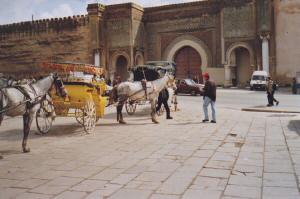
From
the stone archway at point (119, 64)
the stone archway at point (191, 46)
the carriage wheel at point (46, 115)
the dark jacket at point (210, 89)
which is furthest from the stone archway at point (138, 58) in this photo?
the carriage wheel at point (46, 115)

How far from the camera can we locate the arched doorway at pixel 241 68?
97.9ft

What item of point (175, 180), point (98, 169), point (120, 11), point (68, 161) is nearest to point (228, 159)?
point (175, 180)

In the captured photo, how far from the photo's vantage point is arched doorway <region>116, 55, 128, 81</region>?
109 ft

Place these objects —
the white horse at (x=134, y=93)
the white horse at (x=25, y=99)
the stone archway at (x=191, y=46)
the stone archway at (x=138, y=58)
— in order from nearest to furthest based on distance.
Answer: the white horse at (x=25, y=99), the white horse at (x=134, y=93), the stone archway at (x=191, y=46), the stone archway at (x=138, y=58)

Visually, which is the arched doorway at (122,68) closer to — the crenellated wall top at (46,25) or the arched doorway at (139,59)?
the arched doorway at (139,59)

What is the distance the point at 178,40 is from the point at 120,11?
4853 mm

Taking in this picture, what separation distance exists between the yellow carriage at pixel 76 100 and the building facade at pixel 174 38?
19.7 meters

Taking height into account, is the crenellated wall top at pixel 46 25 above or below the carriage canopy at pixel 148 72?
above

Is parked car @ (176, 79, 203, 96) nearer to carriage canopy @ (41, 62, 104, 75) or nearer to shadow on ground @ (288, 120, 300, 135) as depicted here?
shadow on ground @ (288, 120, 300, 135)

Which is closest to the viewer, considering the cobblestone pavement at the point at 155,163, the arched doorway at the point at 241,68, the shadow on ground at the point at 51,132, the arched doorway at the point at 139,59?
the cobblestone pavement at the point at 155,163

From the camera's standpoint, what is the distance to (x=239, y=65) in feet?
99.1

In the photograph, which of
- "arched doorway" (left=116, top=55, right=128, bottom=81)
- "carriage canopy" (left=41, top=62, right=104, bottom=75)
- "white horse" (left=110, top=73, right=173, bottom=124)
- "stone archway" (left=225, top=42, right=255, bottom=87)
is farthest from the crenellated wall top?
"carriage canopy" (left=41, top=62, right=104, bottom=75)

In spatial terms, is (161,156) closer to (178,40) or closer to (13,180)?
(13,180)

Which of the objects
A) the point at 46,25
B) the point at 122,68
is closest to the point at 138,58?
the point at 122,68
